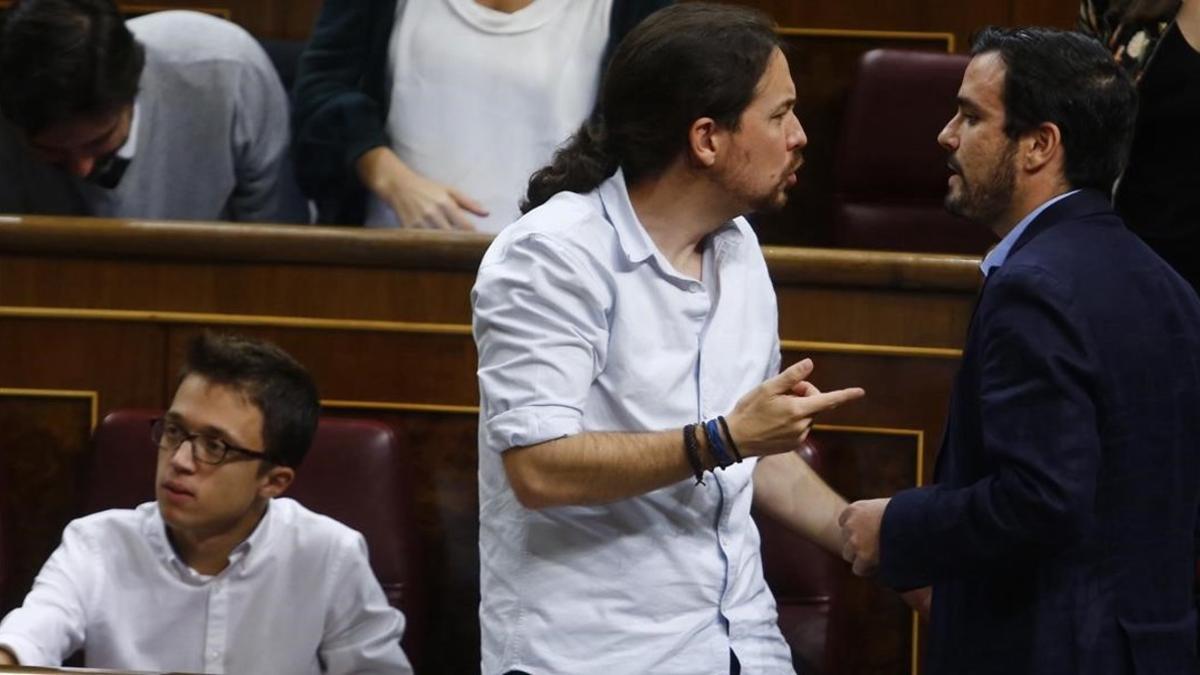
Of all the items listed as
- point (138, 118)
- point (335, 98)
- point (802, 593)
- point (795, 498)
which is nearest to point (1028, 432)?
point (795, 498)

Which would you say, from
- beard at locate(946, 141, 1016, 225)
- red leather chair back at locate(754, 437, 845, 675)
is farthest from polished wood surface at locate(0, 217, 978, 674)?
beard at locate(946, 141, 1016, 225)

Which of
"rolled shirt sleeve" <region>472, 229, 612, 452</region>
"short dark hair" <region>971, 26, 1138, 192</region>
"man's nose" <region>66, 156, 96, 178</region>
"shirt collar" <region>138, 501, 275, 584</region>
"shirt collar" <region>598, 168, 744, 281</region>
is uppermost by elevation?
"short dark hair" <region>971, 26, 1138, 192</region>

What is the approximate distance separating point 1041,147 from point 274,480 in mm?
691

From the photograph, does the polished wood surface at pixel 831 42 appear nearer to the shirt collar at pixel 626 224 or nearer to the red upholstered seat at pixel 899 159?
the red upholstered seat at pixel 899 159

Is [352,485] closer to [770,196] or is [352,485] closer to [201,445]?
[201,445]

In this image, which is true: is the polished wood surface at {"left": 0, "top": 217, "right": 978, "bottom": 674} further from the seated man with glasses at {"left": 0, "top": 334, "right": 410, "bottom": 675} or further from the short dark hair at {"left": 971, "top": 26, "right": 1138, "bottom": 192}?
the short dark hair at {"left": 971, "top": 26, "right": 1138, "bottom": 192}

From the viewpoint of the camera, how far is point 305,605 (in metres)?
1.59

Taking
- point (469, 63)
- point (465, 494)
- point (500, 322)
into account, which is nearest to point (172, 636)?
point (465, 494)

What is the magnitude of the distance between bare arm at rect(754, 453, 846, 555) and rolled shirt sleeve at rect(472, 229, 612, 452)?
0.72 feet

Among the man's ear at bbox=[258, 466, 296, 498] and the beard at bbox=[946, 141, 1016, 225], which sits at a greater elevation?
the beard at bbox=[946, 141, 1016, 225]

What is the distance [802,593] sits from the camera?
5.42 ft

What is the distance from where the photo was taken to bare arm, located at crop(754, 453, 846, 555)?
4.47ft

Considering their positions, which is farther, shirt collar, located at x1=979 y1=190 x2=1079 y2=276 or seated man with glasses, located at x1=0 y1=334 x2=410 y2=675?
seated man with glasses, located at x1=0 y1=334 x2=410 y2=675

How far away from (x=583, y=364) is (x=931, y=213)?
120 centimetres
